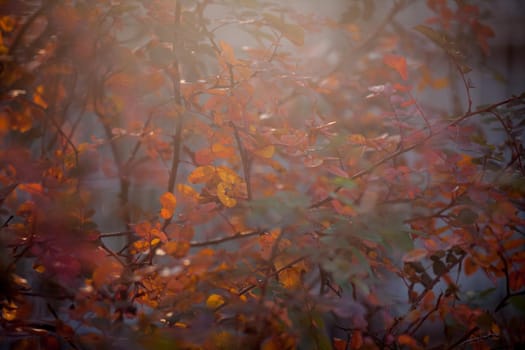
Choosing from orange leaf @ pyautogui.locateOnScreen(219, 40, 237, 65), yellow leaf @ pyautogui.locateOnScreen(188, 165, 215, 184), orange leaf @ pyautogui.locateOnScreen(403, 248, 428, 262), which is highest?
orange leaf @ pyautogui.locateOnScreen(219, 40, 237, 65)

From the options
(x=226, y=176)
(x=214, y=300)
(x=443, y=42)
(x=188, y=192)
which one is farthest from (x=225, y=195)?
(x=443, y=42)

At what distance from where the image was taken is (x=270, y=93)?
4.83 feet

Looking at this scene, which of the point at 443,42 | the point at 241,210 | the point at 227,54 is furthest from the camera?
the point at 241,210

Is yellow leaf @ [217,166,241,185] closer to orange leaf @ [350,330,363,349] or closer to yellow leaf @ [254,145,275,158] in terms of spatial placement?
yellow leaf @ [254,145,275,158]

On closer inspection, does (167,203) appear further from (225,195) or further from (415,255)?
(415,255)

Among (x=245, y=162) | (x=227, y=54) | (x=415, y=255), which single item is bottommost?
(x=415, y=255)

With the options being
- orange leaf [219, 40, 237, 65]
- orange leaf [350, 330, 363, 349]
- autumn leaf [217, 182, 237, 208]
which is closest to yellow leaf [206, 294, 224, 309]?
autumn leaf [217, 182, 237, 208]

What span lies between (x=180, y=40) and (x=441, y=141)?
29.3 inches

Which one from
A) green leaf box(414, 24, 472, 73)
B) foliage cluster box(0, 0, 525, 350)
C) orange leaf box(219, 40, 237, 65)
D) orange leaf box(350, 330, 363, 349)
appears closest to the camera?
foliage cluster box(0, 0, 525, 350)

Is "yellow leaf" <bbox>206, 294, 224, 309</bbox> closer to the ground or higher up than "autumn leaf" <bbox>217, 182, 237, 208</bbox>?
closer to the ground

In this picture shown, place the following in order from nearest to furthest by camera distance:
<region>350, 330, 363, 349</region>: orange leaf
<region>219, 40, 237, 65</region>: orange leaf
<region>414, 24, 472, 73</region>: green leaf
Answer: <region>414, 24, 472, 73</region>: green leaf
<region>219, 40, 237, 65</region>: orange leaf
<region>350, 330, 363, 349</region>: orange leaf

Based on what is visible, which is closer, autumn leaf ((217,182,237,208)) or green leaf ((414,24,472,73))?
green leaf ((414,24,472,73))

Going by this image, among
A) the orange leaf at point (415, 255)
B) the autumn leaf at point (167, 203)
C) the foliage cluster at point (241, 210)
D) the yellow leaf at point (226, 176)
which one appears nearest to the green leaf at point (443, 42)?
the foliage cluster at point (241, 210)

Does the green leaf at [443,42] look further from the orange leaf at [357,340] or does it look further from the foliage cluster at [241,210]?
the orange leaf at [357,340]
